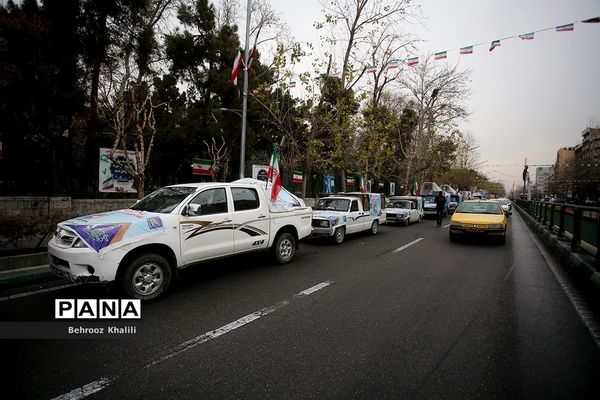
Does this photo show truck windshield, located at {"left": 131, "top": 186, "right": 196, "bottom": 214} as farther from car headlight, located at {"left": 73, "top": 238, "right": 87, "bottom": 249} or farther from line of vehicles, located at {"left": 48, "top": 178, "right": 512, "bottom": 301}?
car headlight, located at {"left": 73, "top": 238, "right": 87, "bottom": 249}

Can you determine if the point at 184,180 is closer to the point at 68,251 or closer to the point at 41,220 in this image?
the point at 41,220

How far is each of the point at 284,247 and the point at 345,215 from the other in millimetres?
Result: 4094

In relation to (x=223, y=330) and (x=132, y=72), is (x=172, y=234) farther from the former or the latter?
(x=132, y=72)

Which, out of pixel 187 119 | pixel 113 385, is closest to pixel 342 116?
pixel 187 119

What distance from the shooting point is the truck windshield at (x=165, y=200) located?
18.1 feet

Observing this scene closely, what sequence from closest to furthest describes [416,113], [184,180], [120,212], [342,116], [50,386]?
[50,386] < [120,212] < [184,180] < [342,116] < [416,113]

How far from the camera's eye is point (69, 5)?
432 inches

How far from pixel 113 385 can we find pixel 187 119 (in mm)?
16165

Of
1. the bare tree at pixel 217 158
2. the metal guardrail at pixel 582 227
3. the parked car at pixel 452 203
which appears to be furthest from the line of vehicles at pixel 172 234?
the parked car at pixel 452 203

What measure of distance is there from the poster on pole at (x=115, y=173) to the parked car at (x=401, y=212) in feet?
42.2

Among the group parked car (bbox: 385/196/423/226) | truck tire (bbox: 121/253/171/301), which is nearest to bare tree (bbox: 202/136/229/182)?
parked car (bbox: 385/196/423/226)

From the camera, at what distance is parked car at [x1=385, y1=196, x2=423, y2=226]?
55.3 feet


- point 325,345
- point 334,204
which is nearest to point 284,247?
point 325,345

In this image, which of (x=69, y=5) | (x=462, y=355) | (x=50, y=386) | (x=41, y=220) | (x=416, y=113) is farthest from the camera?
(x=416, y=113)
